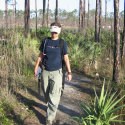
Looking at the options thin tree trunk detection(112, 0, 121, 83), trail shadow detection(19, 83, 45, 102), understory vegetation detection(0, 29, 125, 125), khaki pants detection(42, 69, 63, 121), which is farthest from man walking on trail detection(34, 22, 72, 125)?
thin tree trunk detection(112, 0, 121, 83)

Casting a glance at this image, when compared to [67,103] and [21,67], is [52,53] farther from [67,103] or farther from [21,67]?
[21,67]

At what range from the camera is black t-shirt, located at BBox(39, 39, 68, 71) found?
6.43 meters

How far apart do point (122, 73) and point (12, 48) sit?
387 cm

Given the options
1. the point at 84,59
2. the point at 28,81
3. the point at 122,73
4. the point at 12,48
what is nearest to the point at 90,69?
the point at 84,59

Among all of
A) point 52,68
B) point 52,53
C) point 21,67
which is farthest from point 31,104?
point 21,67

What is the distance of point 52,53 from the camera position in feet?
21.2

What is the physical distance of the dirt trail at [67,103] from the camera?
693cm

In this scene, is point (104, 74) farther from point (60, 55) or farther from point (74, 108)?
point (60, 55)

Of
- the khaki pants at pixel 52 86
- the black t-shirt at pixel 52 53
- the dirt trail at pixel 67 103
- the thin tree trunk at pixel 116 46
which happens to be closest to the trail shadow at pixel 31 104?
the dirt trail at pixel 67 103

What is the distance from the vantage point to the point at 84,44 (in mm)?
15773

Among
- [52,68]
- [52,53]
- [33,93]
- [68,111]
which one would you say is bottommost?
[68,111]

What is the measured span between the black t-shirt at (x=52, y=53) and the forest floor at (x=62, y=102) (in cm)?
111

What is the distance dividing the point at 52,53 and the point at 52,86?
2.00 ft

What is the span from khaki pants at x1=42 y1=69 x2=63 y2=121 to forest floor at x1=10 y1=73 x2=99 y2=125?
0.38 metres
